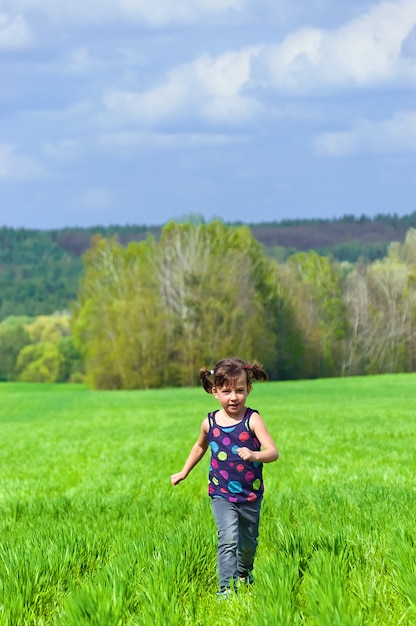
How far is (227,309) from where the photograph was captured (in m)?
74.8

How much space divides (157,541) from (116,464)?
10575mm

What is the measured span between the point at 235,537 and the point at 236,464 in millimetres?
498

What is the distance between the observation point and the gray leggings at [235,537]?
6113mm

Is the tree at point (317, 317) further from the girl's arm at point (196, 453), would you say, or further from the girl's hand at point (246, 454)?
the girl's hand at point (246, 454)

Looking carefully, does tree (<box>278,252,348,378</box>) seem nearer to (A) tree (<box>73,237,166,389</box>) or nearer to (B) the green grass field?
(A) tree (<box>73,237,166,389</box>)

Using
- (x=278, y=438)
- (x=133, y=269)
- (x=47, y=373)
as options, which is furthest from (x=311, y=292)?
(x=278, y=438)

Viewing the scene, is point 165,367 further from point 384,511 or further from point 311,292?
point 384,511

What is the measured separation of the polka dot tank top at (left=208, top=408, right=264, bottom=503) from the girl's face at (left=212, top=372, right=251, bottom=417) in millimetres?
147

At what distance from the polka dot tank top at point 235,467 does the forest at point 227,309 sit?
6723 centimetres

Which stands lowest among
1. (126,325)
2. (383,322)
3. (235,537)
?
(383,322)

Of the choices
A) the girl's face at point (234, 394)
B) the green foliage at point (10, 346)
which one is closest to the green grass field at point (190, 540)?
the girl's face at point (234, 394)

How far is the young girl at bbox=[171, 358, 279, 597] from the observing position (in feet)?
20.2

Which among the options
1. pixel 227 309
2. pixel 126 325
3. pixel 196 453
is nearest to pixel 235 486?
pixel 196 453

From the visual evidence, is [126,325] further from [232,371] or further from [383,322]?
[232,371]
